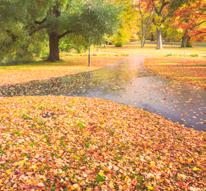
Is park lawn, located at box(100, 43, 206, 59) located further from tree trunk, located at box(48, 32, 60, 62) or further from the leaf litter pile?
the leaf litter pile

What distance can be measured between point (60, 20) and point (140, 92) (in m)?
15.8

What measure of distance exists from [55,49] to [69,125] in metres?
23.9

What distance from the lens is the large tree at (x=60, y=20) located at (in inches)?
953

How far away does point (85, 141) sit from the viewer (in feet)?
24.3

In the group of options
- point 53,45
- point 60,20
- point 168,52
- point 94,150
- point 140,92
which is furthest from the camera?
point 168,52

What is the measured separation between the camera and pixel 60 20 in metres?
27.8

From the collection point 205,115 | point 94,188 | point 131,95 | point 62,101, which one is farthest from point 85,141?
point 131,95

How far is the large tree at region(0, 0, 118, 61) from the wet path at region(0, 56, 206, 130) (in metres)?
7.74

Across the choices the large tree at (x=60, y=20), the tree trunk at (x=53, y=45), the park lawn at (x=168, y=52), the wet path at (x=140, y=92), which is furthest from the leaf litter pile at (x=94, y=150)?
the park lawn at (x=168, y=52)

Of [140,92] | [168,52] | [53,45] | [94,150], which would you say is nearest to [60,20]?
[53,45]

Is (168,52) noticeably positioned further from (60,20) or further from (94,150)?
(94,150)

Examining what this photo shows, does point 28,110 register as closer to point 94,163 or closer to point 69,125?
point 69,125

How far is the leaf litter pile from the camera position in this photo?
536 cm

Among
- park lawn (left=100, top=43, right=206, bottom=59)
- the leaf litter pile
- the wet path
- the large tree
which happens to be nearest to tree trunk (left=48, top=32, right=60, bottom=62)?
the large tree
